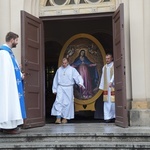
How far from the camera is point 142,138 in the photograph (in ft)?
21.7

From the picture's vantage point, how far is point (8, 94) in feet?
22.7

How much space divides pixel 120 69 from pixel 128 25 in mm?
1118

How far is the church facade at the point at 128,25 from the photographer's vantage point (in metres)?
8.05

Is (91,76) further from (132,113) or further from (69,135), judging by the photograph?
(69,135)

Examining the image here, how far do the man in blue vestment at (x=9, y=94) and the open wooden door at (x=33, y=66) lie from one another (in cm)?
75

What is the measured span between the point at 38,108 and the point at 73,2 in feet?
8.83

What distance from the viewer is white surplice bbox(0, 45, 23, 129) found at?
6.87 m

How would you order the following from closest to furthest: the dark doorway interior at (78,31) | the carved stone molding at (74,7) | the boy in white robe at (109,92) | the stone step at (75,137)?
the stone step at (75,137)
the carved stone molding at (74,7)
the boy in white robe at (109,92)
the dark doorway interior at (78,31)

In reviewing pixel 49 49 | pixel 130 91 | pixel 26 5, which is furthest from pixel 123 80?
pixel 49 49

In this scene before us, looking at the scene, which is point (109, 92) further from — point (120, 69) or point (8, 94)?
point (8, 94)

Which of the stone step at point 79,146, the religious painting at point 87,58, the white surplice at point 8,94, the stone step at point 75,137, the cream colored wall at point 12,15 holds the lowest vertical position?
the stone step at point 79,146

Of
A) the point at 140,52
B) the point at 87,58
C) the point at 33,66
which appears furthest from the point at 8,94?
the point at 87,58

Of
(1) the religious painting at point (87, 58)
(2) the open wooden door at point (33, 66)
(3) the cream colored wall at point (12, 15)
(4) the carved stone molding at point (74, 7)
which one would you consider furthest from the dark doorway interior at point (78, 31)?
(2) the open wooden door at point (33, 66)

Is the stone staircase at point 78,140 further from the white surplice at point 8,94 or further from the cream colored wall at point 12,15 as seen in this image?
the cream colored wall at point 12,15
